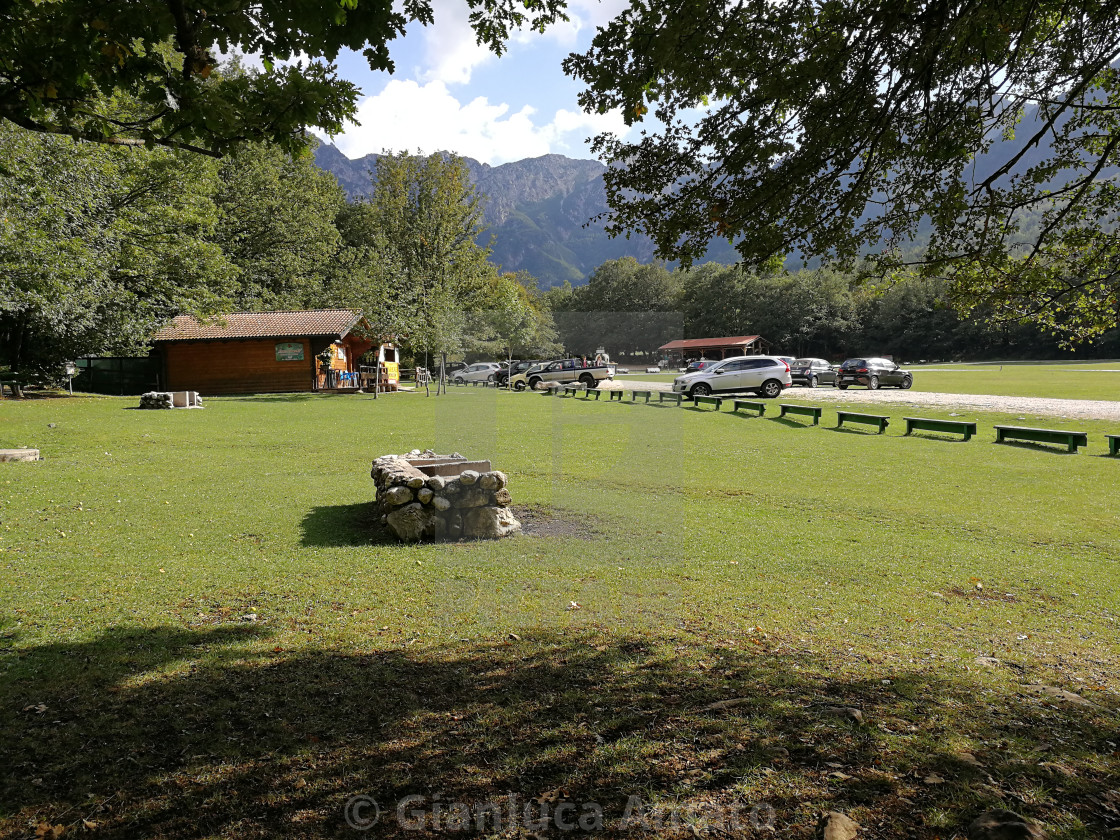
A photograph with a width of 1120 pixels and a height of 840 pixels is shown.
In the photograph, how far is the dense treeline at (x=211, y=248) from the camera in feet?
66.2

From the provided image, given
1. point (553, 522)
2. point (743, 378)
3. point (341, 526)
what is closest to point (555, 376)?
point (743, 378)

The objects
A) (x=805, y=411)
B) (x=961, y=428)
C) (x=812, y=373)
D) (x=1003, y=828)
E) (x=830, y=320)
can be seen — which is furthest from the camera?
(x=830, y=320)

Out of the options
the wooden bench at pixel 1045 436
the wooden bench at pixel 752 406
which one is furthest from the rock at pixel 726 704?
the wooden bench at pixel 752 406

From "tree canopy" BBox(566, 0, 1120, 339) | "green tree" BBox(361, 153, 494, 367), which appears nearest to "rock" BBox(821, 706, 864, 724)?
"tree canopy" BBox(566, 0, 1120, 339)

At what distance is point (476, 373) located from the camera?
1906 inches

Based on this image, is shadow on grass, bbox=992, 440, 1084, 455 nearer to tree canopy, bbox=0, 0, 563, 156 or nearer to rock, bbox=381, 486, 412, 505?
rock, bbox=381, 486, 412, 505

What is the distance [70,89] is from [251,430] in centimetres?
1410

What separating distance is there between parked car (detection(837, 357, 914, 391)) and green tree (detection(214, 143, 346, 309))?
1301 inches

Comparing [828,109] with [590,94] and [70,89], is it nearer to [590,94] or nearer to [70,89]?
[590,94]

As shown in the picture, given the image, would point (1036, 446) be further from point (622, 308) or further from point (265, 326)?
point (622, 308)

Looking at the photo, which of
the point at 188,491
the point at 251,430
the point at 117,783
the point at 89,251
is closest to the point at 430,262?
the point at 89,251

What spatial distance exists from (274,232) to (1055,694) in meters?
42.7

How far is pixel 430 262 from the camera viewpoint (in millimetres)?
48906

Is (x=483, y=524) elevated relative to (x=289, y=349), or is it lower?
lower
